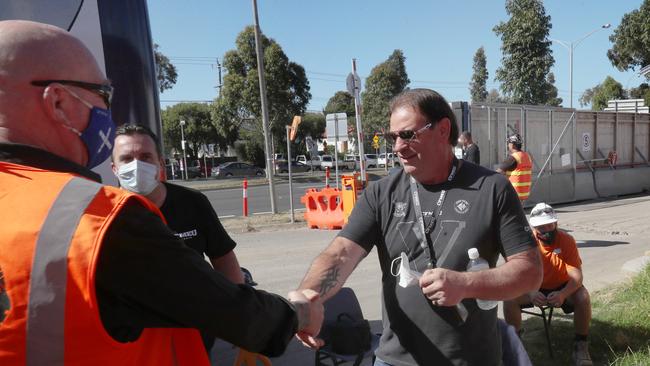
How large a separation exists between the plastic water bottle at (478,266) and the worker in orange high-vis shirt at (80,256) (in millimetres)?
973

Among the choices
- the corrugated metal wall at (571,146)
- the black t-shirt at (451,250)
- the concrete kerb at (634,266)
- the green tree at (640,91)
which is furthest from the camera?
the green tree at (640,91)

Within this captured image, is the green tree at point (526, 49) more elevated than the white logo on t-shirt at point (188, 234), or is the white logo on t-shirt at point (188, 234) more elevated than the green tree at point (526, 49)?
the green tree at point (526, 49)

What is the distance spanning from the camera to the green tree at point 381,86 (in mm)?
40844

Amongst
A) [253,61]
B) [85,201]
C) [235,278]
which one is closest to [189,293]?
[85,201]

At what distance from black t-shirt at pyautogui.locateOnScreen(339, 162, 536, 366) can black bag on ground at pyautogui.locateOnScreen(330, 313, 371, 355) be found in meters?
1.32

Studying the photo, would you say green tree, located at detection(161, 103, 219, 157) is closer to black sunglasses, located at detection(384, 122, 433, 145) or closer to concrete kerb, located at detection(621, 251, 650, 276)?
concrete kerb, located at detection(621, 251, 650, 276)

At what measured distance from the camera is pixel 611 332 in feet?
14.7

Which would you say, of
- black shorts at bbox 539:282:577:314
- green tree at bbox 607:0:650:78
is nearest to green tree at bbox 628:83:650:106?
green tree at bbox 607:0:650:78

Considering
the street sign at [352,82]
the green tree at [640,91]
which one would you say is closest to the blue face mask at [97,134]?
the street sign at [352,82]

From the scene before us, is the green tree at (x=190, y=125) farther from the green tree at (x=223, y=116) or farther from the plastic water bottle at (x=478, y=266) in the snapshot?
the plastic water bottle at (x=478, y=266)

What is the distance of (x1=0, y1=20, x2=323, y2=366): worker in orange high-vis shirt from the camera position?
3.35ft

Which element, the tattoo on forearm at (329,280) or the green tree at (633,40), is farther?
the green tree at (633,40)

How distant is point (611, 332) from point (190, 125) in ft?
148

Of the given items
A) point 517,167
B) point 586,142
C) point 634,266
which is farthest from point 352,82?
point 586,142
